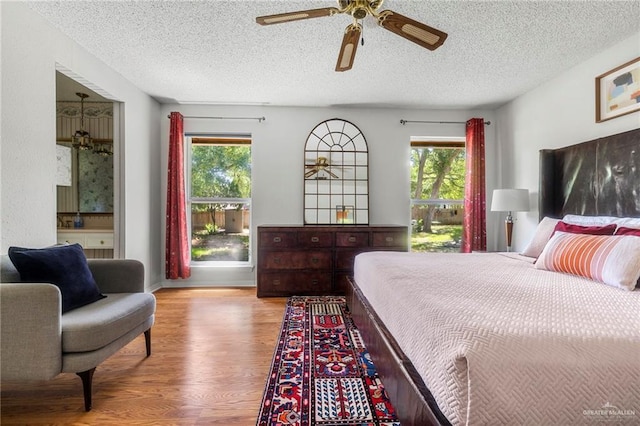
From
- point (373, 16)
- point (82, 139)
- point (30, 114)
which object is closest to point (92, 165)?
point (82, 139)

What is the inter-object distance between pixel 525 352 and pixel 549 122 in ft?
10.6

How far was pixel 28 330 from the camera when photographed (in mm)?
1403

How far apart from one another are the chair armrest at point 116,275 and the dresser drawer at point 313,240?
175 centimetres

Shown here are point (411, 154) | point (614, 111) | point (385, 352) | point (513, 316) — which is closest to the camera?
point (513, 316)

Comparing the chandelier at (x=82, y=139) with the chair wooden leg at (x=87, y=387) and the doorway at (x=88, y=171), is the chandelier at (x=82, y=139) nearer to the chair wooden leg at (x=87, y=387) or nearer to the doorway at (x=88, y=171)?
the doorway at (x=88, y=171)

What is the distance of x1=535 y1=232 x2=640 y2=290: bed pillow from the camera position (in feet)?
5.01

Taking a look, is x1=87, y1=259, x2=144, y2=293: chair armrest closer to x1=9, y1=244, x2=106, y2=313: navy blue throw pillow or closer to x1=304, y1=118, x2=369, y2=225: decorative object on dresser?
x1=9, y1=244, x2=106, y2=313: navy blue throw pillow

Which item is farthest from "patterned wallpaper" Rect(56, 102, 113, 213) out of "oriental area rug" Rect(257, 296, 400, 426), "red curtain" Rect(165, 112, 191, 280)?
"oriental area rug" Rect(257, 296, 400, 426)

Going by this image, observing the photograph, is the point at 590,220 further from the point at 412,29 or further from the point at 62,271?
the point at 62,271

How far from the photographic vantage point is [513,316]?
1.08 meters

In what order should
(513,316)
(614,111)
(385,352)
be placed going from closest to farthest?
1. (513,316)
2. (385,352)
3. (614,111)

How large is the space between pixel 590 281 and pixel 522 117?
2586mm

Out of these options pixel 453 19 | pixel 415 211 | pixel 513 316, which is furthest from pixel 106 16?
pixel 415 211

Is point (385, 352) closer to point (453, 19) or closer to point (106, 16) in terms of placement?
point (453, 19)
